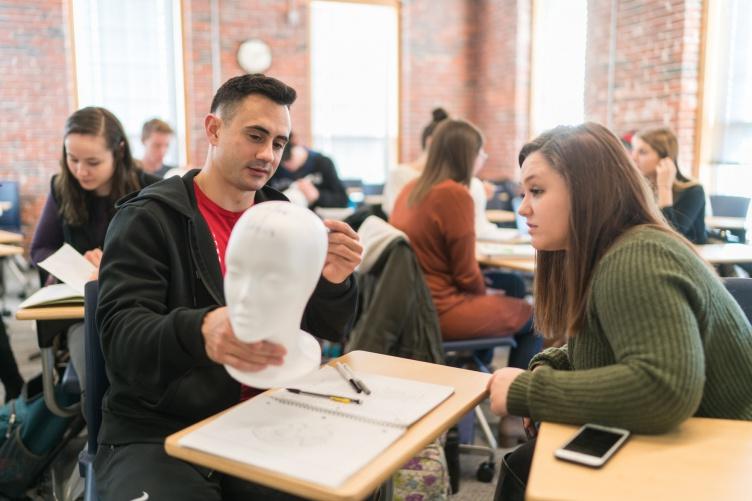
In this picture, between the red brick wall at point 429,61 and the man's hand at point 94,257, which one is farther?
the red brick wall at point 429,61

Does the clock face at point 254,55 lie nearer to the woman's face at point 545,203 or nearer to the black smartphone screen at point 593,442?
the woman's face at point 545,203

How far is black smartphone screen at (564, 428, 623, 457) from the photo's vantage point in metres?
1.00

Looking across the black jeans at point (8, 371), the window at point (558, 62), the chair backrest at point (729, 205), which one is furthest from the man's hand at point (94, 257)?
the window at point (558, 62)

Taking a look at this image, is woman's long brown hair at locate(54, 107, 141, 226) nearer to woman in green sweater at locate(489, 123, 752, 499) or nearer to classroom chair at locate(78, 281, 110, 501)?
classroom chair at locate(78, 281, 110, 501)

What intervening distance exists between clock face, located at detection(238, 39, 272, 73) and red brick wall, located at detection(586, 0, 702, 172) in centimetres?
347

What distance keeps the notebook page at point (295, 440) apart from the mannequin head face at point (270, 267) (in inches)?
6.7

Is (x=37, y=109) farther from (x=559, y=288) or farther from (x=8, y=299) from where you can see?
(x=559, y=288)

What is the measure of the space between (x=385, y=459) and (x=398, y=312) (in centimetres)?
151

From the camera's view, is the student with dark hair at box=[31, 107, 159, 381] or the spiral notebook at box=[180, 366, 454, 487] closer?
the spiral notebook at box=[180, 366, 454, 487]

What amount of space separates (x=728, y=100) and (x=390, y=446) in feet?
18.5

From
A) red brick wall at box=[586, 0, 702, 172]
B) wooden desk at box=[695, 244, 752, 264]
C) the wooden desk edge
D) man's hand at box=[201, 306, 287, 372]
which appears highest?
red brick wall at box=[586, 0, 702, 172]

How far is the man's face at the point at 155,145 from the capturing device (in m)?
4.62

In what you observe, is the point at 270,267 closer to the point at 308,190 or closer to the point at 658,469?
the point at 658,469

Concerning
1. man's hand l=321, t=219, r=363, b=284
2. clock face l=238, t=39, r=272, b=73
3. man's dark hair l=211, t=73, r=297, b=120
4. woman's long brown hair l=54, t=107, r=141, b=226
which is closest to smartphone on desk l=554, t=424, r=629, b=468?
man's hand l=321, t=219, r=363, b=284
